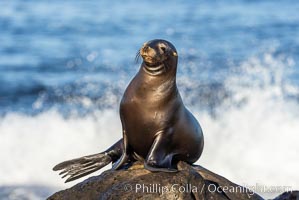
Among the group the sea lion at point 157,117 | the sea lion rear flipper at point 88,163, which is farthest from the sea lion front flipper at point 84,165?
the sea lion at point 157,117

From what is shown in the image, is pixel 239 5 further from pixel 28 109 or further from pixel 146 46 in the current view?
pixel 146 46

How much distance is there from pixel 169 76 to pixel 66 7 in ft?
85.4

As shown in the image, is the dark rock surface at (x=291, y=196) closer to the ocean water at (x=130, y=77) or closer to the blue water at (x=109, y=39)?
the ocean water at (x=130, y=77)

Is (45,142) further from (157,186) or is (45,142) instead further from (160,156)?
(157,186)

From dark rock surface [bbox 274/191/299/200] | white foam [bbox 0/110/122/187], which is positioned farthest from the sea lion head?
white foam [bbox 0/110/122/187]

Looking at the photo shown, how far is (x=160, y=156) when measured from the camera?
759 centimetres

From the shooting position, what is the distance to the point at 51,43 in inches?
1014

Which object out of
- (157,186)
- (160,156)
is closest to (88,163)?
(160,156)

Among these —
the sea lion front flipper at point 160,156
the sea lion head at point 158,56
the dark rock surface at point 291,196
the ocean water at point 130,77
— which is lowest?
the dark rock surface at point 291,196

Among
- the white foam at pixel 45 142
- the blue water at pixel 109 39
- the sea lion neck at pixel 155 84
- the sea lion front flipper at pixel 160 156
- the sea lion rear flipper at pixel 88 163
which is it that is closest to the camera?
the sea lion front flipper at pixel 160 156

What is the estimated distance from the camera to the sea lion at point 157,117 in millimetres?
7691

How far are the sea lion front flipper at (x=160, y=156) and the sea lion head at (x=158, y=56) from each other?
1.88ft

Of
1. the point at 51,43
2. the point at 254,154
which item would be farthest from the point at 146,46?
the point at 51,43

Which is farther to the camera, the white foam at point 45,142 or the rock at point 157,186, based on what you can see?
the white foam at point 45,142
